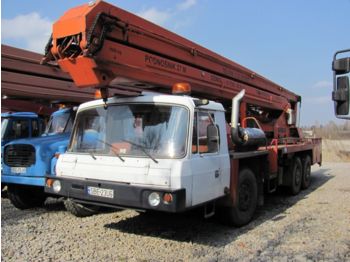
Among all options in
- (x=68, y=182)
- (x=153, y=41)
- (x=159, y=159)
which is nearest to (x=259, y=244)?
(x=159, y=159)

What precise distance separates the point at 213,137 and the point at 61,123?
4429mm

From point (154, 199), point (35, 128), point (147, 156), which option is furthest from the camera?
point (35, 128)

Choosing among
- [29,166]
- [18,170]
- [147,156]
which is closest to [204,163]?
[147,156]

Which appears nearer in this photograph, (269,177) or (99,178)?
(99,178)

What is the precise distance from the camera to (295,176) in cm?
1019

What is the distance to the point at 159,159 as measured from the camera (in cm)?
527

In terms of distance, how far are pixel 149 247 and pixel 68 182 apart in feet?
→ 4.82

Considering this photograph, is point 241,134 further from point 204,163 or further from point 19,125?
point 19,125

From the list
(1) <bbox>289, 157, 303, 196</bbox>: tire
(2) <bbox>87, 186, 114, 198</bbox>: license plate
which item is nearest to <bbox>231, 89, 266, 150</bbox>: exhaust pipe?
(2) <bbox>87, 186, 114, 198</bbox>: license plate

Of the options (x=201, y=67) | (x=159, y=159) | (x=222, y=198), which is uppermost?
(x=201, y=67)

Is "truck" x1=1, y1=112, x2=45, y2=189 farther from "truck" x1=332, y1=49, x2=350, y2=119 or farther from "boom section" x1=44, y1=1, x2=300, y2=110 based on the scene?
"truck" x1=332, y1=49, x2=350, y2=119

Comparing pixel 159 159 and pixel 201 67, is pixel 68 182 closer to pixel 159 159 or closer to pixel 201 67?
pixel 159 159

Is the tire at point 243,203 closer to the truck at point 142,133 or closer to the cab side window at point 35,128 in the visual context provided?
the truck at point 142,133

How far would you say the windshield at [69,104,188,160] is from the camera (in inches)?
212
